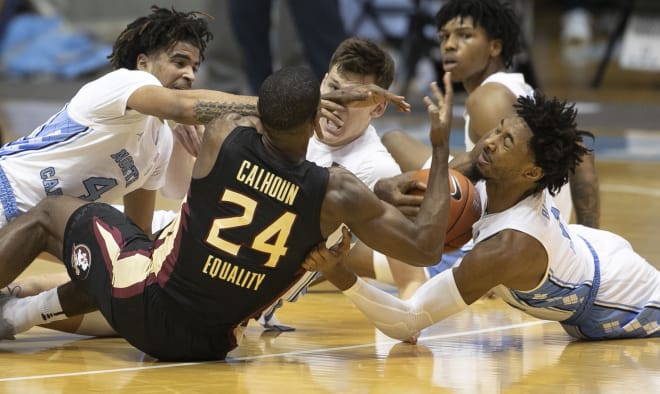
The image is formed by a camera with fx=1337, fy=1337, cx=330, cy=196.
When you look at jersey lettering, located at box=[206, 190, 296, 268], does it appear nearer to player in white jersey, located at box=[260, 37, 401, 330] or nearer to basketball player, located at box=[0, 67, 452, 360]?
basketball player, located at box=[0, 67, 452, 360]

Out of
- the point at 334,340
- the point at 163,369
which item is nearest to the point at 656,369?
the point at 334,340

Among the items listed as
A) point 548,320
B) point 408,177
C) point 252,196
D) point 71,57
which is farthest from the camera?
point 71,57

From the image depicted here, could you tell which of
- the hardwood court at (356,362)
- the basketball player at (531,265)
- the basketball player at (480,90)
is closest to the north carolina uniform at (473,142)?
the basketball player at (480,90)

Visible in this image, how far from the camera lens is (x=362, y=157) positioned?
6078mm

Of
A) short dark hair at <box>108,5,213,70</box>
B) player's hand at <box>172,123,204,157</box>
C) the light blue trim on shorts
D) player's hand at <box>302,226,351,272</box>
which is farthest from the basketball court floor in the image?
short dark hair at <box>108,5,213,70</box>

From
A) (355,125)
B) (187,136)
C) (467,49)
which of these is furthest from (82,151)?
(467,49)

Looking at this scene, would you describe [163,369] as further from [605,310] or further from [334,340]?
[605,310]

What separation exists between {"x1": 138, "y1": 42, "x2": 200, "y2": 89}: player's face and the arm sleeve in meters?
1.18

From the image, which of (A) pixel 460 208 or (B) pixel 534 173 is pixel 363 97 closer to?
(A) pixel 460 208

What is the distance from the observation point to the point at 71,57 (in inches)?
624

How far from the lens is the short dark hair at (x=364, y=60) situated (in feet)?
19.0

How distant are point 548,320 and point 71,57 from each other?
439 inches

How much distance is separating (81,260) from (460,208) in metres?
1.47

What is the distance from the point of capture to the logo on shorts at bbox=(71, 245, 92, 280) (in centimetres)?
493
